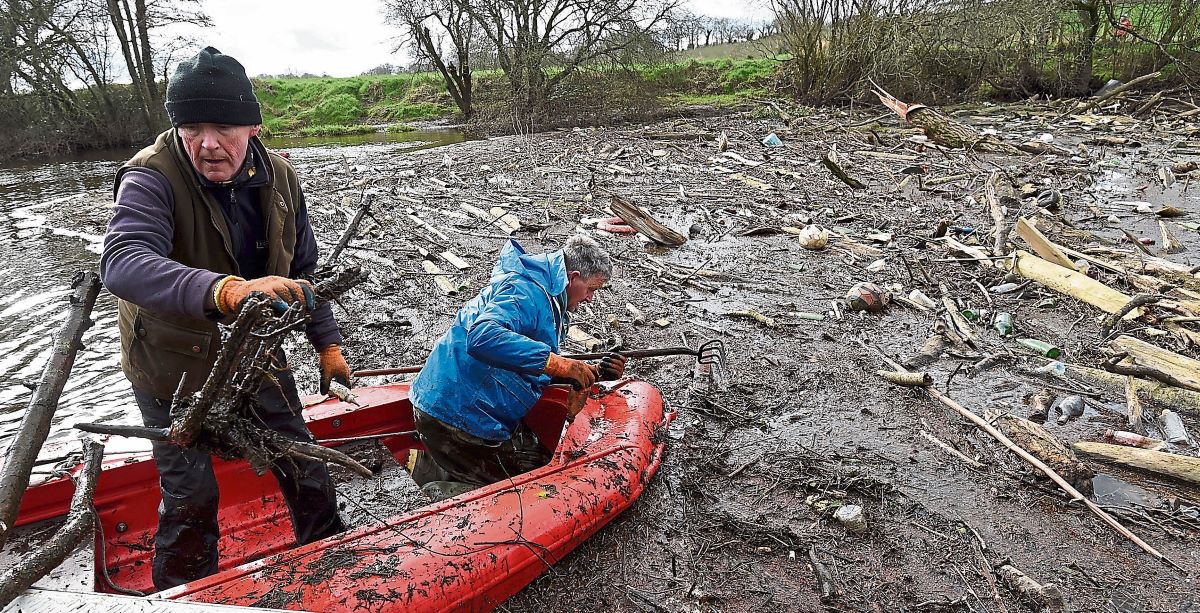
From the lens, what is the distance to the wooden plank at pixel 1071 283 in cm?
576

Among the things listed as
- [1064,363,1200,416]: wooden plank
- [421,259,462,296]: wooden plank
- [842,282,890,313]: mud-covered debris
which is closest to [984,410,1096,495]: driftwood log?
[1064,363,1200,416]: wooden plank

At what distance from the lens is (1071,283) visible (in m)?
6.21

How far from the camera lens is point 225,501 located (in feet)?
12.3

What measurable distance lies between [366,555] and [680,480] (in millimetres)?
→ 1913

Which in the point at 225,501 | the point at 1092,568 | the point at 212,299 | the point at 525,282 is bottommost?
the point at 1092,568

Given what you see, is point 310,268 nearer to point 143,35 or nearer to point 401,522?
point 401,522

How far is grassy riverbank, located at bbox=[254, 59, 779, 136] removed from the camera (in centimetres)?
2130

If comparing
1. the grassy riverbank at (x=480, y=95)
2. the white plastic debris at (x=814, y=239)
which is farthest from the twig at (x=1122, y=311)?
the grassy riverbank at (x=480, y=95)

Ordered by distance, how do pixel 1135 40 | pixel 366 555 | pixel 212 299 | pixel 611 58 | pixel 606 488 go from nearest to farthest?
pixel 212 299 < pixel 366 555 < pixel 606 488 < pixel 1135 40 < pixel 611 58

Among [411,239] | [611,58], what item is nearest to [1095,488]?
[411,239]

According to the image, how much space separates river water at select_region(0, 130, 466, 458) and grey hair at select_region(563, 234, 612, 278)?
268 cm

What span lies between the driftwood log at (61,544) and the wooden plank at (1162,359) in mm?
5869

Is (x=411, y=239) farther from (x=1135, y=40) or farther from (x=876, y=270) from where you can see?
(x=1135, y=40)

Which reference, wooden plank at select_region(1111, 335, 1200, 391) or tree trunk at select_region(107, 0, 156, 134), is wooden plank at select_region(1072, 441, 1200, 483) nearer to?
wooden plank at select_region(1111, 335, 1200, 391)
